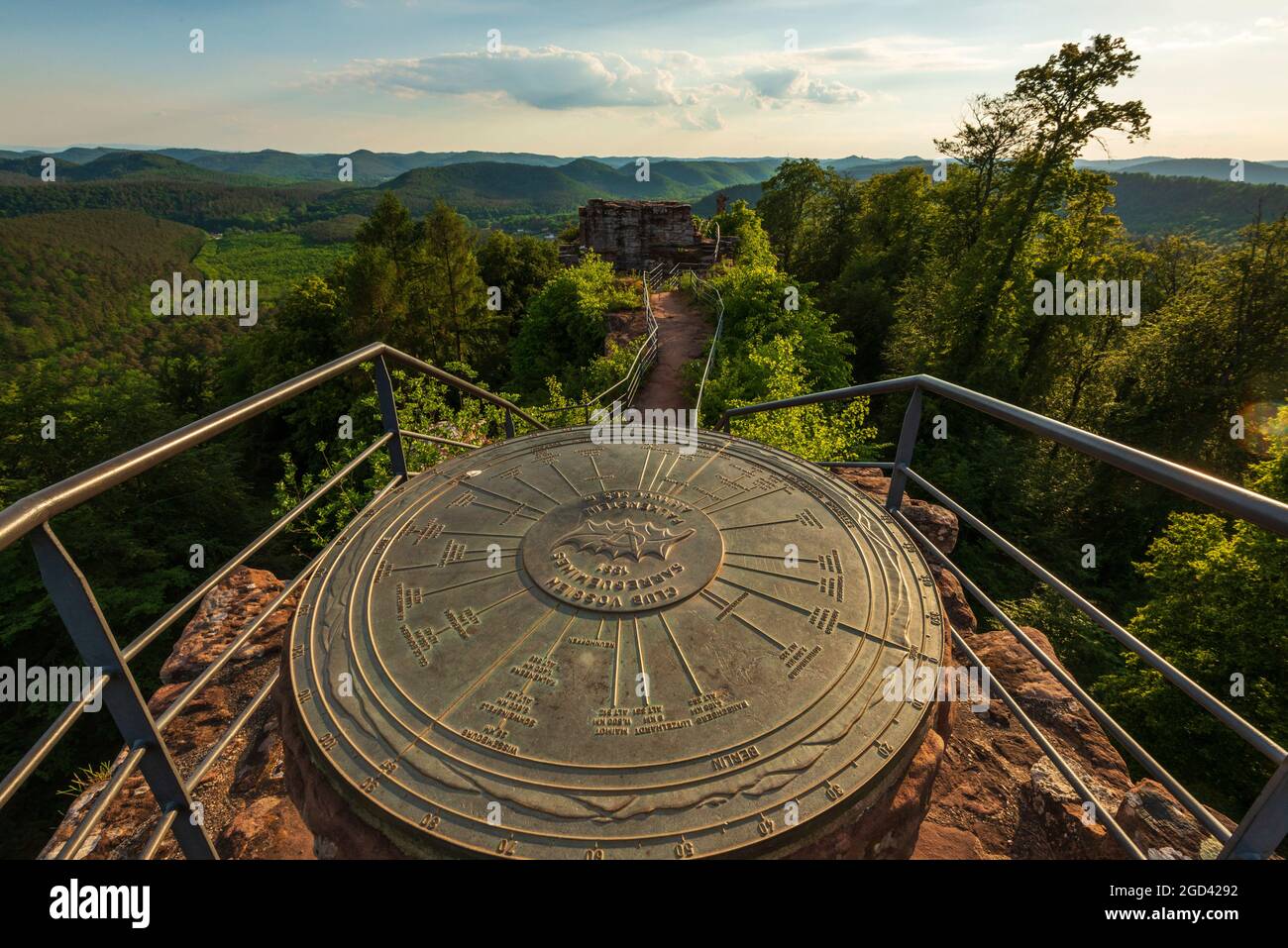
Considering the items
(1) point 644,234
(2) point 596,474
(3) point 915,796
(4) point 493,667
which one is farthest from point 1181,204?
(4) point 493,667

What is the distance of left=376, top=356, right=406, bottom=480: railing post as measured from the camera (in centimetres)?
382

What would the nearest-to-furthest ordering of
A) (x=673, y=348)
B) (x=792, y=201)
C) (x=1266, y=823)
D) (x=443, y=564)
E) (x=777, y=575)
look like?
(x=1266, y=823) → (x=777, y=575) → (x=443, y=564) → (x=673, y=348) → (x=792, y=201)

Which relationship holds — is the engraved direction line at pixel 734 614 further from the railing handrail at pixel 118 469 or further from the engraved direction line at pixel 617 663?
the railing handrail at pixel 118 469

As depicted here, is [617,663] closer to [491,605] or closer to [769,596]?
[491,605]

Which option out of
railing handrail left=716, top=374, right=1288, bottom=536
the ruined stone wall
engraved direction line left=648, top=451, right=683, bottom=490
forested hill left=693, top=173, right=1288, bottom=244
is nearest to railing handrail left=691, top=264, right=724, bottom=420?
engraved direction line left=648, top=451, right=683, bottom=490

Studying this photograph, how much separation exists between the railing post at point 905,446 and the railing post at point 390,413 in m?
3.21

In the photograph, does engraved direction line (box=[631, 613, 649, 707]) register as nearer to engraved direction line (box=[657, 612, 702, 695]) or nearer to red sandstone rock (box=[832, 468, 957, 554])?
engraved direction line (box=[657, 612, 702, 695])

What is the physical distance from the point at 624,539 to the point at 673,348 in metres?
13.0

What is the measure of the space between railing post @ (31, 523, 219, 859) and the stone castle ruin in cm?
3198

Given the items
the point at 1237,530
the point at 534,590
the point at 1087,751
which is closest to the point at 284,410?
the point at 534,590

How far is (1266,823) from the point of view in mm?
1540

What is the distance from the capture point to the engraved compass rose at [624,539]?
3.58 meters

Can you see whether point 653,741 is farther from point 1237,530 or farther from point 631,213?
point 631,213

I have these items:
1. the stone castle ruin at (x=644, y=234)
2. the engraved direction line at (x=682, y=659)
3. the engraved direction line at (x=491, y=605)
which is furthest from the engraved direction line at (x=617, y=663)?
the stone castle ruin at (x=644, y=234)
